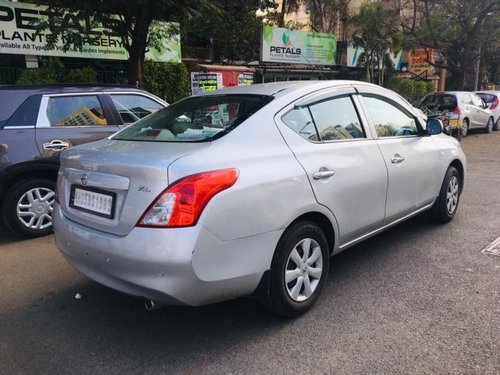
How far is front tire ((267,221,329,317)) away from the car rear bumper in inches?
5.1

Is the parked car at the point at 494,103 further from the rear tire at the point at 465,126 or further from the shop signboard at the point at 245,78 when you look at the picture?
the shop signboard at the point at 245,78

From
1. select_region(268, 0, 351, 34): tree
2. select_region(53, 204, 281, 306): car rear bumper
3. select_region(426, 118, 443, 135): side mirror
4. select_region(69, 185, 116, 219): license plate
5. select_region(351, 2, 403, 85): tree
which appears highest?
select_region(268, 0, 351, 34): tree

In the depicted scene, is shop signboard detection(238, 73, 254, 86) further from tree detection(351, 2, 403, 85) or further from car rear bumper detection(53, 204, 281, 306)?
car rear bumper detection(53, 204, 281, 306)

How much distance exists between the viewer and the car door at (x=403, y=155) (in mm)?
4141

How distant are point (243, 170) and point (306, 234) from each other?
0.72 meters

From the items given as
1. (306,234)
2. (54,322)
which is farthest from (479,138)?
(54,322)

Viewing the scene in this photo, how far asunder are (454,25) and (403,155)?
19.6 meters

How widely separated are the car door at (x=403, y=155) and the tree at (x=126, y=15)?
4.55 metres

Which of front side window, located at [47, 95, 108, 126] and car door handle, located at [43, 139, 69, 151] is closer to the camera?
car door handle, located at [43, 139, 69, 151]

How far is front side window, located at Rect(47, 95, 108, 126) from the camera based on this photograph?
5362 mm

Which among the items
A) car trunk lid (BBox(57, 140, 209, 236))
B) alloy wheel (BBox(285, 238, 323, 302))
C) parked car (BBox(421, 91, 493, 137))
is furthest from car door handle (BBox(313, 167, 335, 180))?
parked car (BBox(421, 91, 493, 137))

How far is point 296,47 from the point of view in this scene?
17.8m

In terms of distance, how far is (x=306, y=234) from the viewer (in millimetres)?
3254

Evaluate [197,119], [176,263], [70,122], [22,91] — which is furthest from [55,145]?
[176,263]
